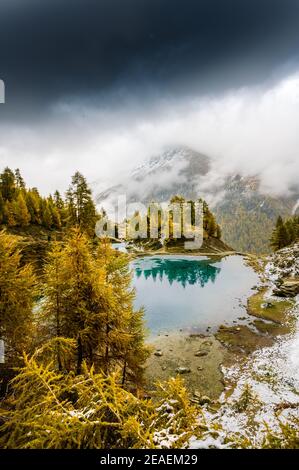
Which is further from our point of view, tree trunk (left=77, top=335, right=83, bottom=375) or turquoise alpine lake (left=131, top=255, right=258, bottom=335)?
turquoise alpine lake (left=131, top=255, right=258, bottom=335)

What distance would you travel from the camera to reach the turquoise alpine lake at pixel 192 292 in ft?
122

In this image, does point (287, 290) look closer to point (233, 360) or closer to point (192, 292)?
point (192, 292)

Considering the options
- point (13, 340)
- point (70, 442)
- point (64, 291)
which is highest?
point (64, 291)

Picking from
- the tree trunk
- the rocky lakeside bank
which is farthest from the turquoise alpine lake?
the tree trunk

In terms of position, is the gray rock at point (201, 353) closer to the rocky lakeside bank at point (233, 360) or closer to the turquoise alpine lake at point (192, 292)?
the rocky lakeside bank at point (233, 360)

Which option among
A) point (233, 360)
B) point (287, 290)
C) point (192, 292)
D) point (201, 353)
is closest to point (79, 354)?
point (201, 353)

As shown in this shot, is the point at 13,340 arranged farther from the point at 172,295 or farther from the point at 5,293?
the point at 172,295

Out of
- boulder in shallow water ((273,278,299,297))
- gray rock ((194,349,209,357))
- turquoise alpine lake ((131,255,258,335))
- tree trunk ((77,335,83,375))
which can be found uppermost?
tree trunk ((77,335,83,375))

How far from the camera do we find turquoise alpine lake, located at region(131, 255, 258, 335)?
37.3 m

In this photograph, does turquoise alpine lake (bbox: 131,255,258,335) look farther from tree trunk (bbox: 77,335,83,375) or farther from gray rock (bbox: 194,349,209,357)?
tree trunk (bbox: 77,335,83,375)
